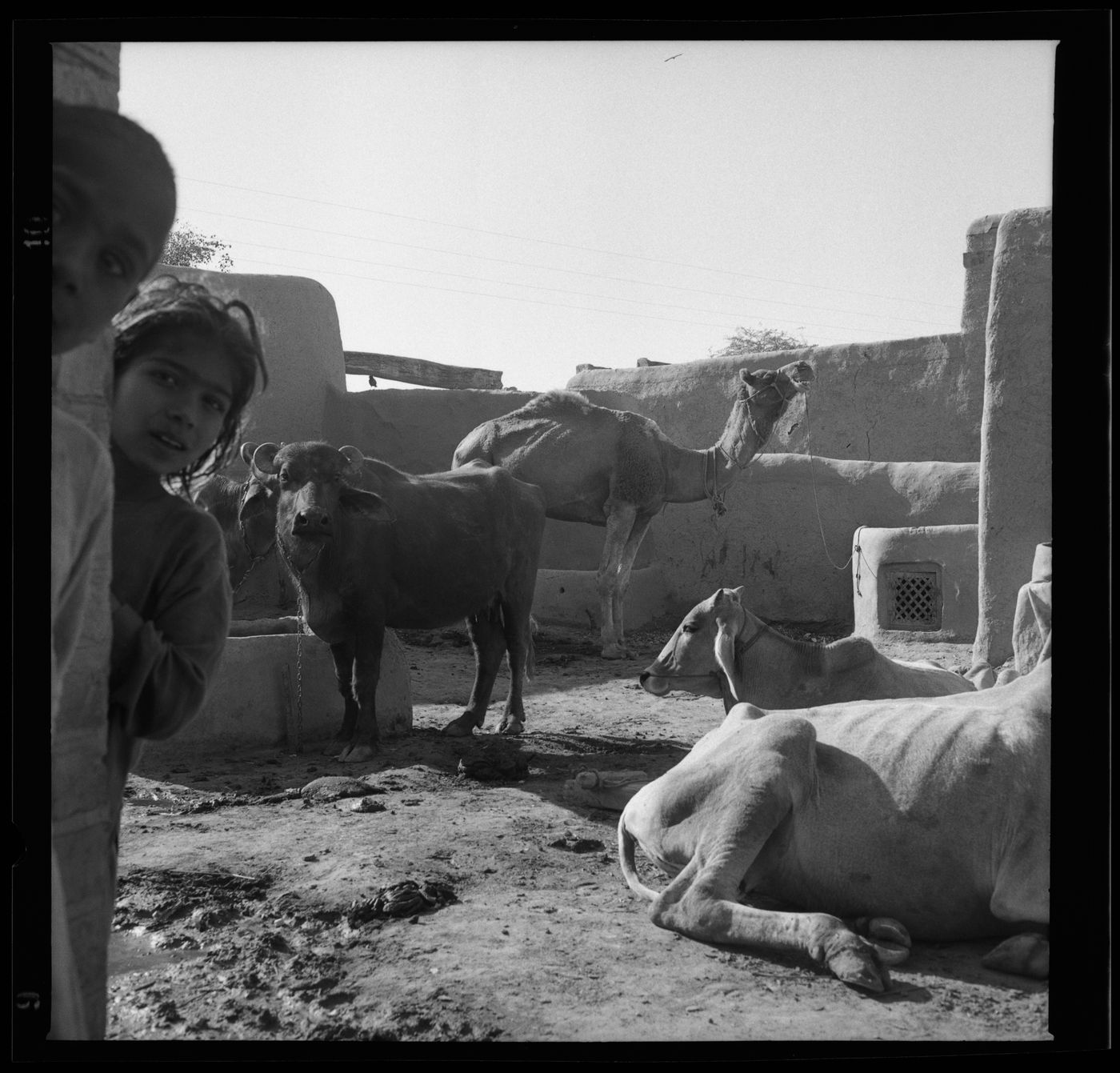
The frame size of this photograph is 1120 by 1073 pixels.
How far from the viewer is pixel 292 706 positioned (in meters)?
7.53

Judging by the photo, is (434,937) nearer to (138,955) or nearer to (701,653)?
(138,955)

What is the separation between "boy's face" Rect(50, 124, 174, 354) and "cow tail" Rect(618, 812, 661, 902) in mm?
2979

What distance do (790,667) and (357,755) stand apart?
105 inches

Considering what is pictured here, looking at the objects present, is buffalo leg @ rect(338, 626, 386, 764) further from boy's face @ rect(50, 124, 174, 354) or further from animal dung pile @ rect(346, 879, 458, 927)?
boy's face @ rect(50, 124, 174, 354)

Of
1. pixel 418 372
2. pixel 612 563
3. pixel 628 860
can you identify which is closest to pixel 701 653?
pixel 628 860

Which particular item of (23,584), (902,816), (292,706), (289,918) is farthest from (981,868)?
(292,706)

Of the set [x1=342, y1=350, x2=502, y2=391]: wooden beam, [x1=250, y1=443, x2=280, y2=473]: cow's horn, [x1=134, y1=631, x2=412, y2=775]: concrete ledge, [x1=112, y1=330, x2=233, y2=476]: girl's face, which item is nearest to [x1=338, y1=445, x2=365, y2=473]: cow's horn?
[x1=250, y1=443, x2=280, y2=473]: cow's horn

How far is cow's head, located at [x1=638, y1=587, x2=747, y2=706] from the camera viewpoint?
20.8 feet

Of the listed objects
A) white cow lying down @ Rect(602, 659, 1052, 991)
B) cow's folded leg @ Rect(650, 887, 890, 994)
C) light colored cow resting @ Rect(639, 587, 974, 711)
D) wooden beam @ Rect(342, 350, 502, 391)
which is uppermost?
wooden beam @ Rect(342, 350, 502, 391)

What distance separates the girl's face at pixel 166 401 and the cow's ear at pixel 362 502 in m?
4.74

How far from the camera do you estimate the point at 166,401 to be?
2623 millimetres

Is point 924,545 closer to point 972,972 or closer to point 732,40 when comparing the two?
point 972,972

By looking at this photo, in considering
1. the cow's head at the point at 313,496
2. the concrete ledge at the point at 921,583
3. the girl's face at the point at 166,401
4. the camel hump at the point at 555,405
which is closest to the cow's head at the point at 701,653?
the cow's head at the point at 313,496
